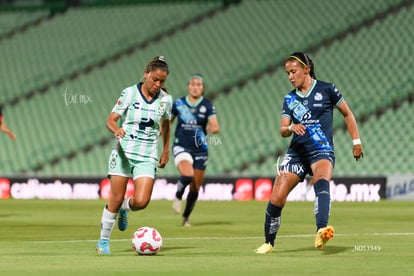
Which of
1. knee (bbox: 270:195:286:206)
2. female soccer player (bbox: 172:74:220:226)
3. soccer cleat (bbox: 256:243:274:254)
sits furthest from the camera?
female soccer player (bbox: 172:74:220:226)

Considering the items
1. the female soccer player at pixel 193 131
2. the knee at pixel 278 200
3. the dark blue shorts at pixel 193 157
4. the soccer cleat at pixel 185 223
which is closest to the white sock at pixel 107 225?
the knee at pixel 278 200

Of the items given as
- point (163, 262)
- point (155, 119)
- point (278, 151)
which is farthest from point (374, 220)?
point (278, 151)

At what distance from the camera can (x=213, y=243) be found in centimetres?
1320

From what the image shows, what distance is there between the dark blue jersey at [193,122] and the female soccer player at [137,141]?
616 cm

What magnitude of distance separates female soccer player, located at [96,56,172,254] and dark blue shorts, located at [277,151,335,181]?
1.52 metres

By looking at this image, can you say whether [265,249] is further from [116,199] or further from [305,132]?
[116,199]

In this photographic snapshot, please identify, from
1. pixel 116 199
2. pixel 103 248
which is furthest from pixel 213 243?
pixel 103 248

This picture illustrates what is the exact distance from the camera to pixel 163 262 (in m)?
10.3

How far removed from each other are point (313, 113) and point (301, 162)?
571 millimetres

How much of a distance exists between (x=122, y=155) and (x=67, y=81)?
25.2 meters

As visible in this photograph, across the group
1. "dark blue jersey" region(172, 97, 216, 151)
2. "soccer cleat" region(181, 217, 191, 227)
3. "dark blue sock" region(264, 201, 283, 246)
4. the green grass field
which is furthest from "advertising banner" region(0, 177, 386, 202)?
"dark blue sock" region(264, 201, 283, 246)

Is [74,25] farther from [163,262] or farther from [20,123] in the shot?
[163,262]

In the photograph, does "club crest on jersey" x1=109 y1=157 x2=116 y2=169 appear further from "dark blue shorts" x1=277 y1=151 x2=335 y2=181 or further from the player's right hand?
"dark blue shorts" x1=277 y1=151 x2=335 y2=181

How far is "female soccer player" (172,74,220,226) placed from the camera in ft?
58.8
